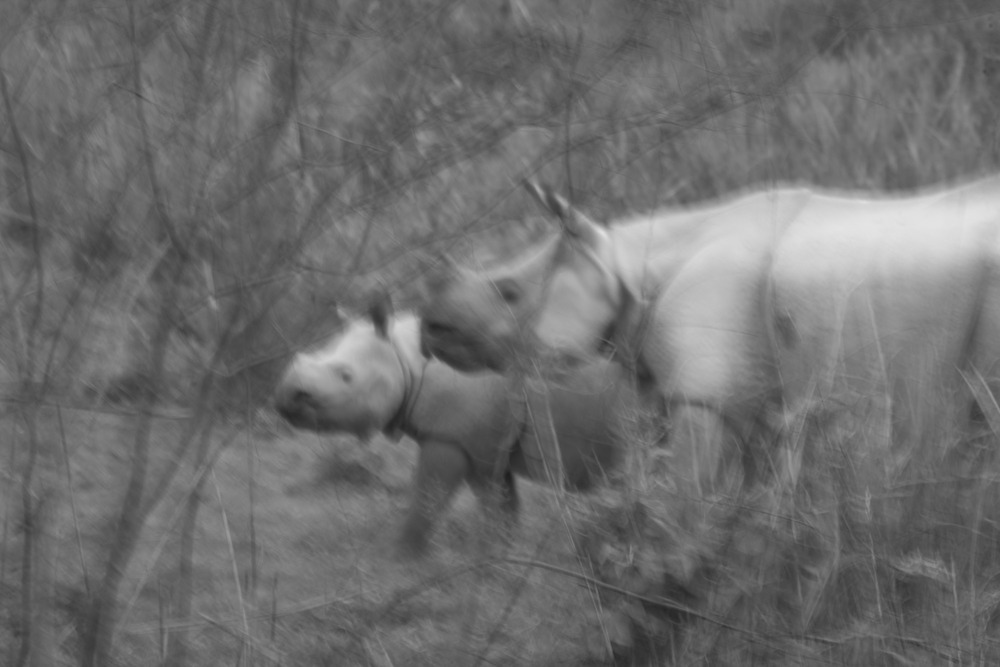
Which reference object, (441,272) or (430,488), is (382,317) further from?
(441,272)

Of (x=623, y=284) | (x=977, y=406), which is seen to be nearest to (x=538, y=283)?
(x=623, y=284)

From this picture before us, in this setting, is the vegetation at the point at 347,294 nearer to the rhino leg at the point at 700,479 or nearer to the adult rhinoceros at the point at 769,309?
the rhino leg at the point at 700,479

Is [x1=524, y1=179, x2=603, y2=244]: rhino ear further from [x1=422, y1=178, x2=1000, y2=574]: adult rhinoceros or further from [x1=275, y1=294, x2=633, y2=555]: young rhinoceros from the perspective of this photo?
[x1=275, y1=294, x2=633, y2=555]: young rhinoceros

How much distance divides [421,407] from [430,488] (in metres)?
0.34

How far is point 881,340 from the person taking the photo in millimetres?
3197

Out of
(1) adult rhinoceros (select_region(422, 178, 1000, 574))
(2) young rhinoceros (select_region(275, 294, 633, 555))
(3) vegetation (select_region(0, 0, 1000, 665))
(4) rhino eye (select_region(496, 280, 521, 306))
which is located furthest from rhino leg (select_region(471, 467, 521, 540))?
(4) rhino eye (select_region(496, 280, 521, 306))

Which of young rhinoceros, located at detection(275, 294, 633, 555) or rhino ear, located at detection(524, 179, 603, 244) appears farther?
young rhinoceros, located at detection(275, 294, 633, 555)

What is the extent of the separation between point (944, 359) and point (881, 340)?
5.4 inches

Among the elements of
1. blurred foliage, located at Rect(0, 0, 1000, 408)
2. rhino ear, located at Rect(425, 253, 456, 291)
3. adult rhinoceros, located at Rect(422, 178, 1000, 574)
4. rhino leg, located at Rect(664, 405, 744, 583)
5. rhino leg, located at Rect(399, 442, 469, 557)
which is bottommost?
rhino leg, located at Rect(399, 442, 469, 557)

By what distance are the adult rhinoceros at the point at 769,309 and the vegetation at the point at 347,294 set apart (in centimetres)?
29

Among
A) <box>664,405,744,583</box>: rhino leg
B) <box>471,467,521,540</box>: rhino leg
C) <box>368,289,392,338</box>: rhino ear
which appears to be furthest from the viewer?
<box>368,289,392,338</box>: rhino ear

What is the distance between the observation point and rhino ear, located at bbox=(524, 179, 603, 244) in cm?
277

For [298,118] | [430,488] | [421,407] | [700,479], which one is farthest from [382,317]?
[298,118]

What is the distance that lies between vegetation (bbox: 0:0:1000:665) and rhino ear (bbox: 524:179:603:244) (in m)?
0.06
